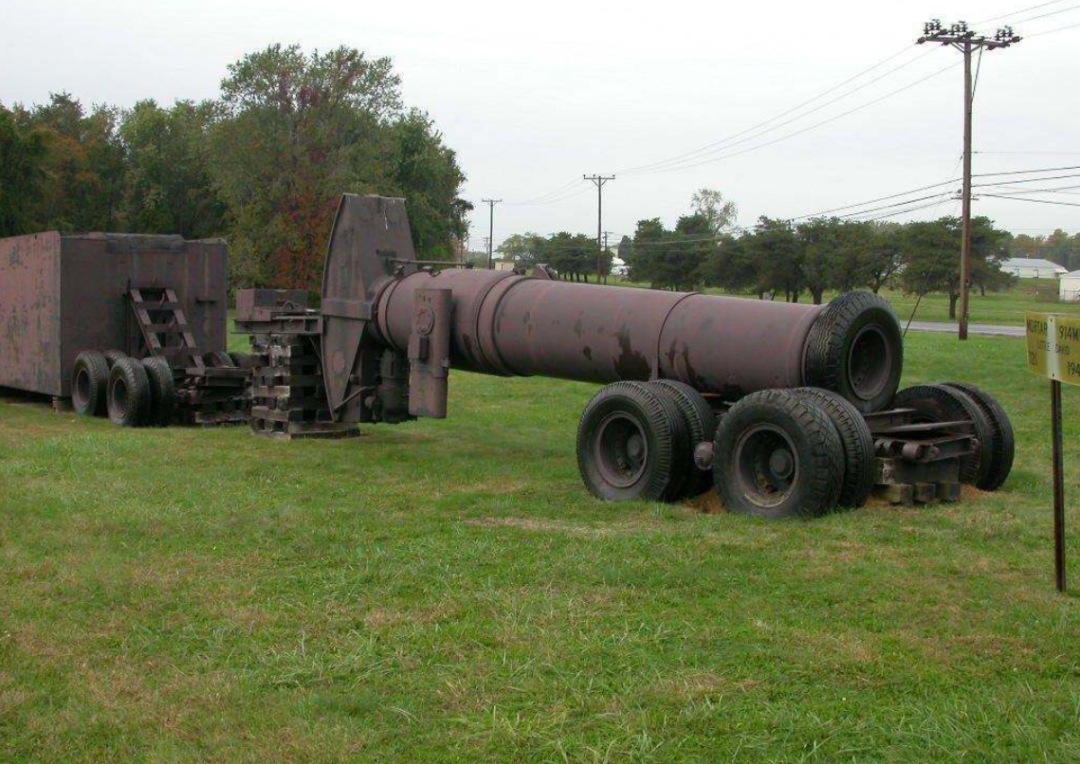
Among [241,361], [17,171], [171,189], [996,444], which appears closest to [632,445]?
[996,444]

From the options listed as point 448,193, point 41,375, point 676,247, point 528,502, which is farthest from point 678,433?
point 448,193

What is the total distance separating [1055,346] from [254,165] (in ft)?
173

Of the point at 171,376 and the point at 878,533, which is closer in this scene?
the point at 878,533

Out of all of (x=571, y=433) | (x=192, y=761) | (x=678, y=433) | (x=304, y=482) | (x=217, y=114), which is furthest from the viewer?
(x=217, y=114)

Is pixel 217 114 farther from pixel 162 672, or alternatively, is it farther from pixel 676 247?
pixel 162 672

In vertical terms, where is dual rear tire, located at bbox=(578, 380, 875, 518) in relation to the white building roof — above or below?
below

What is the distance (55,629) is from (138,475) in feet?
16.6

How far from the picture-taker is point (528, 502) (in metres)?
9.91

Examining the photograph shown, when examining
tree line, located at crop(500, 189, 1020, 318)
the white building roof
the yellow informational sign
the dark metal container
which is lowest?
the yellow informational sign

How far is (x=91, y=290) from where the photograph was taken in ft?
58.1

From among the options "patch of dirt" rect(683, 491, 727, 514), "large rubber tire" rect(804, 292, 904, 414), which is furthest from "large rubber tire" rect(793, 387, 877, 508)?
"patch of dirt" rect(683, 491, 727, 514)

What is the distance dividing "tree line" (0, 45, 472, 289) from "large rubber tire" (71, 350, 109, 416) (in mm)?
28724

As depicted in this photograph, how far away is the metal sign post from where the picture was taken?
6828mm

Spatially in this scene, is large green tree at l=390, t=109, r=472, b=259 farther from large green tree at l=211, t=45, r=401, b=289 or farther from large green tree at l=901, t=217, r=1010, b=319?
large green tree at l=901, t=217, r=1010, b=319
